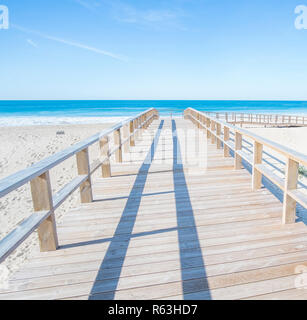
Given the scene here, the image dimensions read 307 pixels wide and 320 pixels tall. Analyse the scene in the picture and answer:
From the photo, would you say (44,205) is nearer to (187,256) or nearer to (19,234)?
(19,234)

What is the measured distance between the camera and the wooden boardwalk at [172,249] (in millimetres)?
1772

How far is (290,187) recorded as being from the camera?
2.53 metres

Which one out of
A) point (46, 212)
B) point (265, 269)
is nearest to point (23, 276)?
point (46, 212)

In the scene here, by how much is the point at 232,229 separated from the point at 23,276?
A: 1.98 meters

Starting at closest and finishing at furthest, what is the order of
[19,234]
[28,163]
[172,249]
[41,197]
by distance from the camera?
1. [19,234]
2. [41,197]
3. [172,249]
4. [28,163]

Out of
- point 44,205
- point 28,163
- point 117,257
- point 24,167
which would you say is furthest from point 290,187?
point 28,163

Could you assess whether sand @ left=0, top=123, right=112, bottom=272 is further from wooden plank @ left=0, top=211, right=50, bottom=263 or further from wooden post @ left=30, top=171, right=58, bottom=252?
wooden plank @ left=0, top=211, right=50, bottom=263

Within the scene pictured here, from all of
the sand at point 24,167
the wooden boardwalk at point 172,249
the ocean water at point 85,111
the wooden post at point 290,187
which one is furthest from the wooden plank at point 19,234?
the ocean water at point 85,111

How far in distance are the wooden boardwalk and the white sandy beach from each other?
83 centimetres

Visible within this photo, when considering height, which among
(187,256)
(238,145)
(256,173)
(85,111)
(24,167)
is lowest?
(24,167)

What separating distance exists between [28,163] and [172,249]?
14.5m

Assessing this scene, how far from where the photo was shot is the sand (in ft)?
22.5

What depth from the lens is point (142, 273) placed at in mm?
1944
